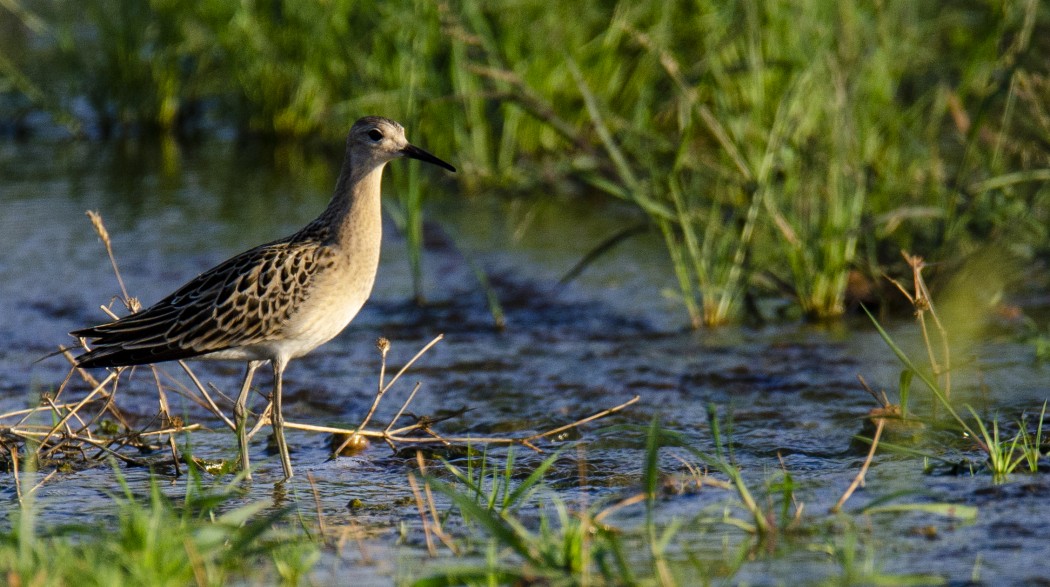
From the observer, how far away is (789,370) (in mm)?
7188

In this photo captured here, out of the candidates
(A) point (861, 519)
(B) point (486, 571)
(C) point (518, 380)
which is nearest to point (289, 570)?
(B) point (486, 571)

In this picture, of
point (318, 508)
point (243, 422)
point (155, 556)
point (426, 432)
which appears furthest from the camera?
point (426, 432)

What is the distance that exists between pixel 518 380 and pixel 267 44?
6230 mm

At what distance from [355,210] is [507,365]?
1679mm

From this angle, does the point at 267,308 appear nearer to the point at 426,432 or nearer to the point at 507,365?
the point at 426,432

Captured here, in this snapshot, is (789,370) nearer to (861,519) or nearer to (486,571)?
(861,519)

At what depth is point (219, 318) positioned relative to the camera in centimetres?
591

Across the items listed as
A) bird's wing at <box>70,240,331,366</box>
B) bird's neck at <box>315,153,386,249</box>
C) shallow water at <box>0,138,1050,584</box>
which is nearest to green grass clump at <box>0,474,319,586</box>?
shallow water at <box>0,138,1050,584</box>

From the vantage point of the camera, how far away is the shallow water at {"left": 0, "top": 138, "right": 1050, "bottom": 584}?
488 cm

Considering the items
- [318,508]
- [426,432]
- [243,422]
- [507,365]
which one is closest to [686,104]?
[507,365]

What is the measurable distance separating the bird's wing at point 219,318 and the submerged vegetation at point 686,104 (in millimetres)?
1582

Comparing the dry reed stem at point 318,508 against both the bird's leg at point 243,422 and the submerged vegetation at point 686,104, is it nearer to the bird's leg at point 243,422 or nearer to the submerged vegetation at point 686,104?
the bird's leg at point 243,422

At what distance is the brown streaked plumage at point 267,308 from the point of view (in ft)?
19.2

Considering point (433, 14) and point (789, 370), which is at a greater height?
Result: point (433, 14)
